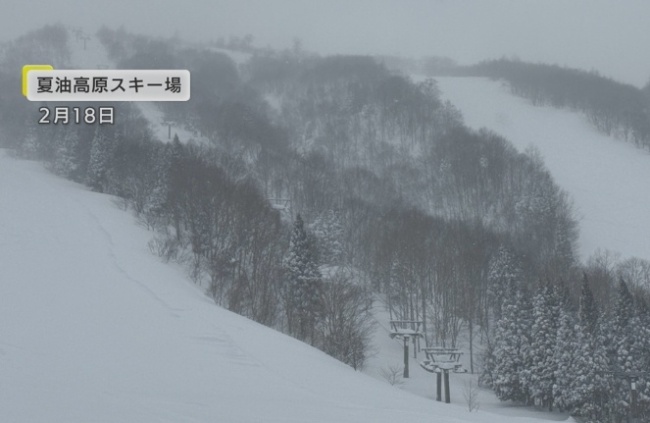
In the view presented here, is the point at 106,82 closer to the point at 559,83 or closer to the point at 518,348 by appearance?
the point at 518,348

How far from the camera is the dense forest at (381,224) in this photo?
126 ft

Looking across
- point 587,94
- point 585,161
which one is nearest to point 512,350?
point 585,161

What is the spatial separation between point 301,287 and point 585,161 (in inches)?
2574

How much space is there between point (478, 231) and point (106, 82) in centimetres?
5410

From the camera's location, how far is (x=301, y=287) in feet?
132

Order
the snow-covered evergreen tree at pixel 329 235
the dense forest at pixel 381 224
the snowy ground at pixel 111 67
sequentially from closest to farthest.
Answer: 1. the dense forest at pixel 381 224
2. the snow-covered evergreen tree at pixel 329 235
3. the snowy ground at pixel 111 67

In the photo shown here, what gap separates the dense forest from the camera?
1513 inches

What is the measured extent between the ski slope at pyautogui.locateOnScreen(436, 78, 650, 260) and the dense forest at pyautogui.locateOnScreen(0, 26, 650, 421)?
133 inches

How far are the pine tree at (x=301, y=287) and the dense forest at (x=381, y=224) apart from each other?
13cm

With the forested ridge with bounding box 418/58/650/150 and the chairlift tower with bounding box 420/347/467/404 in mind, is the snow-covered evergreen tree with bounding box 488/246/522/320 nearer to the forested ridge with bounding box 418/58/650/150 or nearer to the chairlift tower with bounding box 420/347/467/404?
the chairlift tower with bounding box 420/347/467/404

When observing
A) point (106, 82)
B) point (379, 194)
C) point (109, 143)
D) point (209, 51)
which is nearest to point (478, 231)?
point (379, 194)

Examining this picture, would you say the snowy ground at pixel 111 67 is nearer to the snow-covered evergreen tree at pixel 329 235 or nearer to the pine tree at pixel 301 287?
the snow-covered evergreen tree at pixel 329 235

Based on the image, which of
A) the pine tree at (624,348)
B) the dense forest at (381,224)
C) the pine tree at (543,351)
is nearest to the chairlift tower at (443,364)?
the dense forest at (381,224)

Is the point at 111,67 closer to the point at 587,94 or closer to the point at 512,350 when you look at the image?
the point at 587,94
